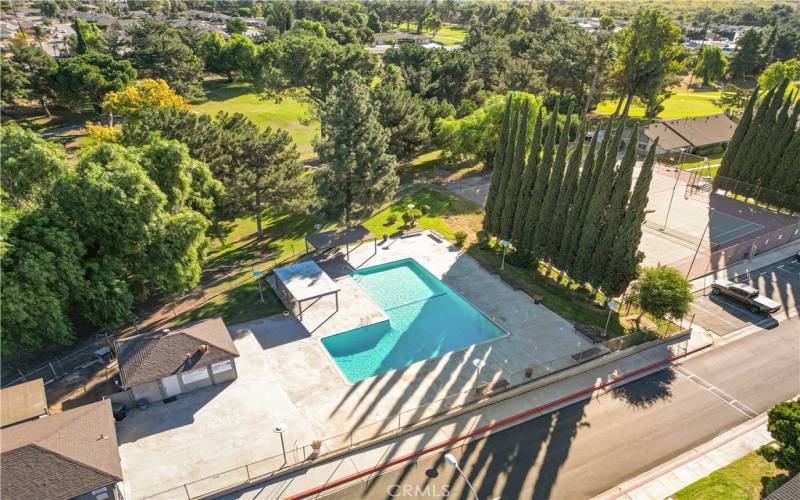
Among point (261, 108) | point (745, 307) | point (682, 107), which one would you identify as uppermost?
point (682, 107)

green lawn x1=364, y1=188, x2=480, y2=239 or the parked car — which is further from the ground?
the parked car

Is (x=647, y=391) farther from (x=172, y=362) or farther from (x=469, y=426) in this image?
(x=172, y=362)

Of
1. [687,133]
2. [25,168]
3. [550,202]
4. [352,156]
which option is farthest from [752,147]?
[25,168]

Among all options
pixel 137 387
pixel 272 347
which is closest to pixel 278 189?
pixel 272 347

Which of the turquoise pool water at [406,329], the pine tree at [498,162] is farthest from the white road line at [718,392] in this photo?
the pine tree at [498,162]

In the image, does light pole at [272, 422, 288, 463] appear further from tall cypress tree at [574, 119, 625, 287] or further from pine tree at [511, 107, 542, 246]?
pine tree at [511, 107, 542, 246]

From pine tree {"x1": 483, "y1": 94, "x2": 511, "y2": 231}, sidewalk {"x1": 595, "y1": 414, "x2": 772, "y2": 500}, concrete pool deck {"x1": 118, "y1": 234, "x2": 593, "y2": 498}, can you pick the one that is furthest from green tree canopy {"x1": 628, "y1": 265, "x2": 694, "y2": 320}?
pine tree {"x1": 483, "y1": 94, "x2": 511, "y2": 231}
